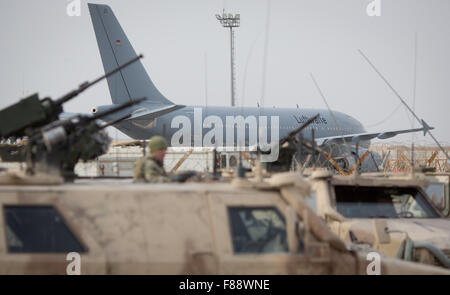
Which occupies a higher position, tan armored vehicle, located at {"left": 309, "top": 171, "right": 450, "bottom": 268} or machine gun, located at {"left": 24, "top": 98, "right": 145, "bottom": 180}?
machine gun, located at {"left": 24, "top": 98, "right": 145, "bottom": 180}

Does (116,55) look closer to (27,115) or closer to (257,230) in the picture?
(27,115)

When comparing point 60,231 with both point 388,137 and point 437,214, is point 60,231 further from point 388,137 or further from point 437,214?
point 388,137

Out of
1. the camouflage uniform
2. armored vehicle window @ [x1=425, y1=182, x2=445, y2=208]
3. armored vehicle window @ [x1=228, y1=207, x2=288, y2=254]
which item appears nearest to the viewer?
armored vehicle window @ [x1=228, y1=207, x2=288, y2=254]

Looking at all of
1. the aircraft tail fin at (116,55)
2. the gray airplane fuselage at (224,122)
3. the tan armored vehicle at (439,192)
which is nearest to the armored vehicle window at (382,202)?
the tan armored vehicle at (439,192)

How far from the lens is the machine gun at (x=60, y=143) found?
5441 mm

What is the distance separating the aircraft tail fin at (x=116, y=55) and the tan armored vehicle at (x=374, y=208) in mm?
23345

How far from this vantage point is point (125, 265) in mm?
4582

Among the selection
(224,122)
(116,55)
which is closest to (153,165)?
(224,122)

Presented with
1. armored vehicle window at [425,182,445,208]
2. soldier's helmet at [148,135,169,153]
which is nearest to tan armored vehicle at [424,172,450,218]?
armored vehicle window at [425,182,445,208]

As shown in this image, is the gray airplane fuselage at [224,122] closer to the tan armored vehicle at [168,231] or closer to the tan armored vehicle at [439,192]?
the tan armored vehicle at [439,192]

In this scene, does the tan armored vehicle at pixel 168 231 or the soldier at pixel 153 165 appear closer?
the tan armored vehicle at pixel 168 231

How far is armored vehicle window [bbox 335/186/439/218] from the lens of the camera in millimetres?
8828

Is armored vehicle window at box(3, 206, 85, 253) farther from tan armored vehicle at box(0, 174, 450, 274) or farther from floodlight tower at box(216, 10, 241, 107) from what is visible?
floodlight tower at box(216, 10, 241, 107)
